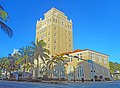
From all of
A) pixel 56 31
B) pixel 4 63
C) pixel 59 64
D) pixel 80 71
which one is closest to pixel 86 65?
pixel 80 71

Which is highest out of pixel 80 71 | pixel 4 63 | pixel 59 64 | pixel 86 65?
pixel 4 63

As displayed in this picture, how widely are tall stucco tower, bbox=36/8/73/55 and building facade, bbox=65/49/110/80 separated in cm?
1928

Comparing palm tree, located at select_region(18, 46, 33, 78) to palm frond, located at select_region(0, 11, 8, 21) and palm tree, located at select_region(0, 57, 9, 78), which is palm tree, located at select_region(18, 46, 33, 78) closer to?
palm tree, located at select_region(0, 57, 9, 78)

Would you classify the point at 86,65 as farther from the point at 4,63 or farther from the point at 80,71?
the point at 4,63

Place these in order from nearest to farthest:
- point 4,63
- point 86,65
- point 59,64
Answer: point 59,64, point 86,65, point 4,63

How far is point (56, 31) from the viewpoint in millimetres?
91000

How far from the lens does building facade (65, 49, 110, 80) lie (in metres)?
64.2

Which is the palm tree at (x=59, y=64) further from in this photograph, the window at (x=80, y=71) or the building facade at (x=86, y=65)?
the window at (x=80, y=71)

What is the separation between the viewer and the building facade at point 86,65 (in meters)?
64.2

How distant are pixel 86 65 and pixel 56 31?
103 ft

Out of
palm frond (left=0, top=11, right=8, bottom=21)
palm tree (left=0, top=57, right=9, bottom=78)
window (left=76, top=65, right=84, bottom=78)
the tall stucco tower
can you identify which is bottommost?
window (left=76, top=65, right=84, bottom=78)

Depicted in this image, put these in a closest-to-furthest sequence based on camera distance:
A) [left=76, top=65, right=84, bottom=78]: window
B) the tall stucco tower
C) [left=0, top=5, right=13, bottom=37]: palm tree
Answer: [left=0, top=5, right=13, bottom=37]: palm tree < [left=76, top=65, right=84, bottom=78]: window < the tall stucco tower

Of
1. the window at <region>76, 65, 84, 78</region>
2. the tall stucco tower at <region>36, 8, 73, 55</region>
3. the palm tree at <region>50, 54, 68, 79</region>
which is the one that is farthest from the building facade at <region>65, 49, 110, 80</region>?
the tall stucco tower at <region>36, 8, 73, 55</region>

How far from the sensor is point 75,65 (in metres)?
67.6
